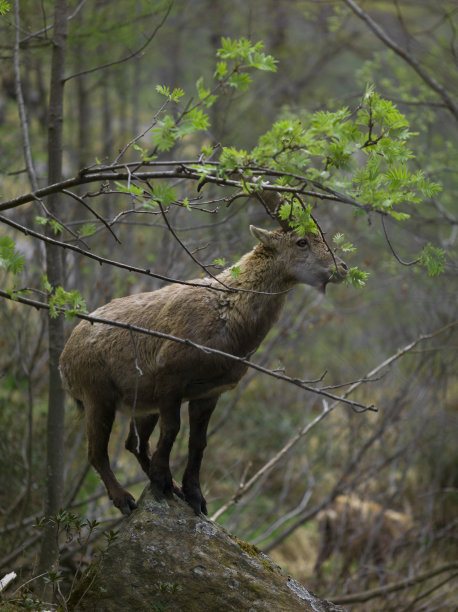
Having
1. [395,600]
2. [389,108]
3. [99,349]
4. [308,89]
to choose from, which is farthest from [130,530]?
[308,89]

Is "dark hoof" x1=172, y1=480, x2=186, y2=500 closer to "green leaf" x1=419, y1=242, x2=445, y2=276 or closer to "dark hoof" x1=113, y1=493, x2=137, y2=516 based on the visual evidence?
"dark hoof" x1=113, y1=493, x2=137, y2=516

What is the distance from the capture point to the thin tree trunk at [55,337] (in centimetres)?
614

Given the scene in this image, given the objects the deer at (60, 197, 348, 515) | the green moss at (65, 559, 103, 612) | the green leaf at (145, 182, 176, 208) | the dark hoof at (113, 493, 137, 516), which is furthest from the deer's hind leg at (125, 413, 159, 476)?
the green leaf at (145, 182, 176, 208)

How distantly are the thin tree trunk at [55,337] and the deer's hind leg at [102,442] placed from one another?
4.88 ft

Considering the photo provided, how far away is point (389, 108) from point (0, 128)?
10.5m

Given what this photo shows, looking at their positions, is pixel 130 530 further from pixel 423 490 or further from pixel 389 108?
pixel 423 490

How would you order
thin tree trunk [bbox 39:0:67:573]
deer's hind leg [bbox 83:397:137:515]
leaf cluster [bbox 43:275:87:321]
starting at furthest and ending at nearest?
thin tree trunk [bbox 39:0:67:573], deer's hind leg [bbox 83:397:137:515], leaf cluster [bbox 43:275:87:321]

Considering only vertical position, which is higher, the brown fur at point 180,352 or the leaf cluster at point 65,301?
the leaf cluster at point 65,301

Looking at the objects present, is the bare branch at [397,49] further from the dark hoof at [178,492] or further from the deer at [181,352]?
the dark hoof at [178,492]

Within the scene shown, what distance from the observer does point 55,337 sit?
20.2ft

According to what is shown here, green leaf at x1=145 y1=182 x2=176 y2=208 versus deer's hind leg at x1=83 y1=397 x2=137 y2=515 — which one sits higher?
green leaf at x1=145 y1=182 x2=176 y2=208

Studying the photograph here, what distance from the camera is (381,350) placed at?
44.4ft

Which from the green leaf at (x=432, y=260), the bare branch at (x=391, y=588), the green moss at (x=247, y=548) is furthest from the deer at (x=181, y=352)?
the bare branch at (x=391, y=588)

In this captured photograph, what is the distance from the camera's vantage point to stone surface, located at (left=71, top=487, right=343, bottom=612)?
4527 millimetres
